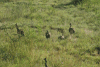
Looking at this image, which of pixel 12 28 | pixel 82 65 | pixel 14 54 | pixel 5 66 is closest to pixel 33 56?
pixel 14 54

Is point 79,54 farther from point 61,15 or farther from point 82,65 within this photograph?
point 61,15

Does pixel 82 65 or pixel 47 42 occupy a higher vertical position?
pixel 47 42

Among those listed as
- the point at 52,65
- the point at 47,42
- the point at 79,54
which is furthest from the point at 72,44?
the point at 52,65

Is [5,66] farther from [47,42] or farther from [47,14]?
[47,14]

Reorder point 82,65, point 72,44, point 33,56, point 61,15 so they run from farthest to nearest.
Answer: point 61,15
point 72,44
point 33,56
point 82,65

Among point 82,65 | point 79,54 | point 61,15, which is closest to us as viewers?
point 82,65

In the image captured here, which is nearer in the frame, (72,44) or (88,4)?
(72,44)

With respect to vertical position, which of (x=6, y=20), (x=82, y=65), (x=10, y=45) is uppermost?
(x=6, y=20)
